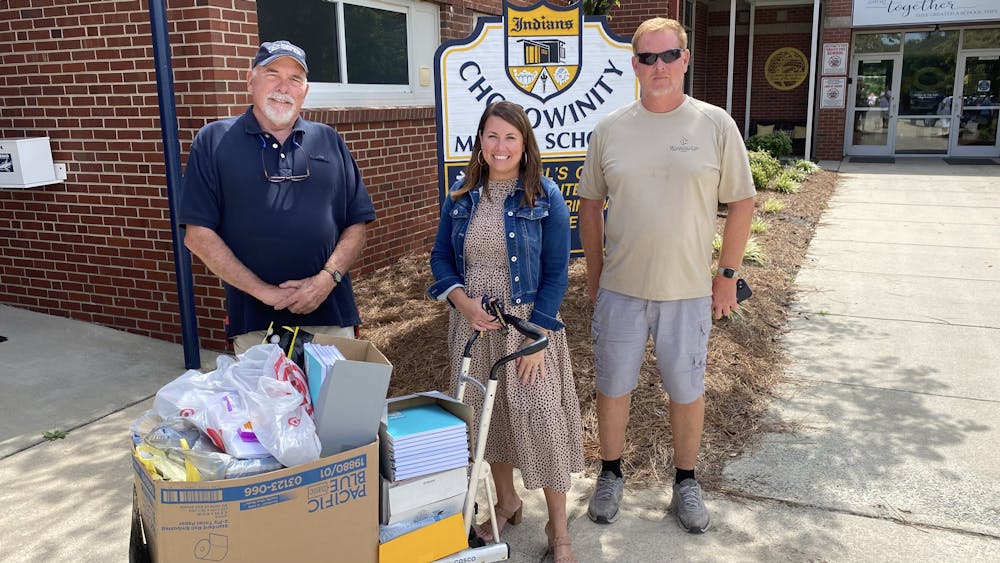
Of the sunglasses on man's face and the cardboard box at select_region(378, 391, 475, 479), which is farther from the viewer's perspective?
the sunglasses on man's face

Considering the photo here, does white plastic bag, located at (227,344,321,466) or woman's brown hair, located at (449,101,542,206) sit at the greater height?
woman's brown hair, located at (449,101,542,206)

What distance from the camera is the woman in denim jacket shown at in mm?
2875

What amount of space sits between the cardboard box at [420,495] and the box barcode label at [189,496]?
0.52m

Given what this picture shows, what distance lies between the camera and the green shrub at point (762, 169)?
11.6 meters

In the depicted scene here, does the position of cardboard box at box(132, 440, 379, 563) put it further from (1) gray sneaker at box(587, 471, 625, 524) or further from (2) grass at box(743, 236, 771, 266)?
(2) grass at box(743, 236, 771, 266)

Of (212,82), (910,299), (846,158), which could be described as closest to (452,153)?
(212,82)

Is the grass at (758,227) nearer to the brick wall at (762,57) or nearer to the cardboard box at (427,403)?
the cardboard box at (427,403)

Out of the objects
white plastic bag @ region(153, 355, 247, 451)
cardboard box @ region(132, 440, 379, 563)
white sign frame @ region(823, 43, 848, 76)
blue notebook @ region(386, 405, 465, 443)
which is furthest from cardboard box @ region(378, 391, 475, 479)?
white sign frame @ region(823, 43, 848, 76)

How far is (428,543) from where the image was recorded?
2377mm

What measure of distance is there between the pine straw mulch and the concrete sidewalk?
145 millimetres

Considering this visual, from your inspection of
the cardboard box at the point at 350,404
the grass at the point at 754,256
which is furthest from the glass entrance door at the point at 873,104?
the cardboard box at the point at 350,404

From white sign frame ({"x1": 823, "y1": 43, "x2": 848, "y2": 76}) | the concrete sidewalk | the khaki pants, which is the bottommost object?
the concrete sidewalk

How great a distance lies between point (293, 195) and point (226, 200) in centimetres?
25

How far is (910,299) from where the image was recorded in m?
6.71
